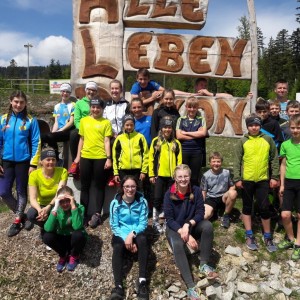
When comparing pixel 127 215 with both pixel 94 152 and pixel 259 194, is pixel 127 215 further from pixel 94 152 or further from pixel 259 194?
pixel 259 194

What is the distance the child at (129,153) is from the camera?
523cm

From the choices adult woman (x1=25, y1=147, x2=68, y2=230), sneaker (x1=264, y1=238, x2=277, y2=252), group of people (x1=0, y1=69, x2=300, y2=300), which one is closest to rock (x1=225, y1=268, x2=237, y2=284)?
group of people (x1=0, y1=69, x2=300, y2=300)

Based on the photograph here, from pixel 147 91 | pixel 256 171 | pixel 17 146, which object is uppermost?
pixel 147 91

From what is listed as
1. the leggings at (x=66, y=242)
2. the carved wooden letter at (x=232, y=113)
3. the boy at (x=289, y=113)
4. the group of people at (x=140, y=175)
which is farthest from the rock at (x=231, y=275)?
the carved wooden letter at (x=232, y=113)

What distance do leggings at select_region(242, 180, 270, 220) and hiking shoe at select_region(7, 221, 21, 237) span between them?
331cm

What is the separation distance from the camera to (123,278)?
183 inches

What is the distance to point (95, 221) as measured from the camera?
543 cm

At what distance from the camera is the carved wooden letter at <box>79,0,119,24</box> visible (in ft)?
22.1

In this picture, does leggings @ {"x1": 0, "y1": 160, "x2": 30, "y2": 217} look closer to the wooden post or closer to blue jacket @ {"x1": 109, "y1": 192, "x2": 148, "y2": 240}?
blue jacket @ {"x1": 109, "y1": 192, "x2": 148, "y2": 240}

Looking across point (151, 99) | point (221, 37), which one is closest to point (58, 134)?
point (151, 99)

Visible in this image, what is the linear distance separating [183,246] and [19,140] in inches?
107

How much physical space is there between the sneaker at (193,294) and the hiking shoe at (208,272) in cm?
24

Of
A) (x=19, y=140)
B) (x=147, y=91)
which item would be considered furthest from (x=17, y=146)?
(x=147, y=91)

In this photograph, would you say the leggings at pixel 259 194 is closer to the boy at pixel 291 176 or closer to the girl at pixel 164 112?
the boy at pixel 291 176
